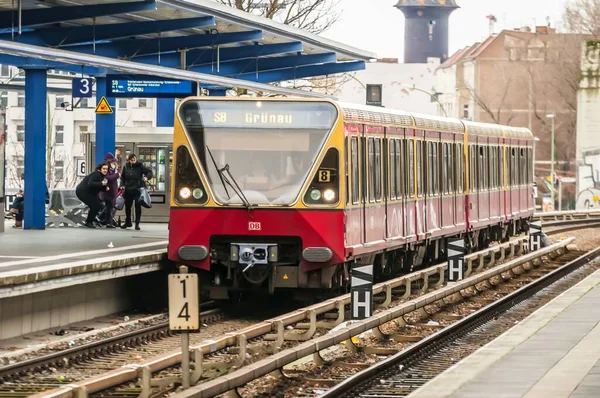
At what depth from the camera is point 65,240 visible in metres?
25.5

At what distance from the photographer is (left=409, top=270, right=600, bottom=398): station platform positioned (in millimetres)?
12430

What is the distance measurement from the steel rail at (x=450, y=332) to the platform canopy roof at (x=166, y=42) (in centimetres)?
683

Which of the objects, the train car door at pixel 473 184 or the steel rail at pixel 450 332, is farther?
the train car door at pixel 473 184

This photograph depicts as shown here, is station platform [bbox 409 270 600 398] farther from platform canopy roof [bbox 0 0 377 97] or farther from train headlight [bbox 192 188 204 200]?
platform canopy roof [bbox 0 0 377 97]

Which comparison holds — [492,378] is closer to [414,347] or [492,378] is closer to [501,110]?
[414,347]

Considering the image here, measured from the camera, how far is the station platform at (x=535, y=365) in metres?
12.4

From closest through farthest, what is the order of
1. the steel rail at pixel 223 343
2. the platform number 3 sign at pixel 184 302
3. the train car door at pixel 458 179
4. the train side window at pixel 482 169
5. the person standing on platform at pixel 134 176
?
the steel rail at pixel 223 343 < the platform number 3 sign at pixel 184 302 < the person standing on platform at pixel 134 176 < the train car door at pixel 458 179 < the train side window at pixel 482 169

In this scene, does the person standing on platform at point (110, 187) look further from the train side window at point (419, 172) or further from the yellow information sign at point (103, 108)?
the train side window at point (419, 172)

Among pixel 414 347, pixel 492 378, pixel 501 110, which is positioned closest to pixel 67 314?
pixel 414 347

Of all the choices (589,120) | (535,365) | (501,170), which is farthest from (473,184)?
(589,120)

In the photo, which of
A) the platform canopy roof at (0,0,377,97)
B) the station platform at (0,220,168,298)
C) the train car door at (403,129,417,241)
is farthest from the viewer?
the train car door at (403,129,417,241)

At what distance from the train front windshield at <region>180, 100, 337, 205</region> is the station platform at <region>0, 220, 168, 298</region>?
1744 millimetres

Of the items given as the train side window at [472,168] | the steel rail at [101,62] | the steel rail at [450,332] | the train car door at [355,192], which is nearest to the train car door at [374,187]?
the train car door at [355,192]

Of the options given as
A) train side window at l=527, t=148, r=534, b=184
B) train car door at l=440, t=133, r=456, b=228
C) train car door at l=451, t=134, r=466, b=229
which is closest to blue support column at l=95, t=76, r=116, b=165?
train car door at l=440, t=133, r=456, b=228
